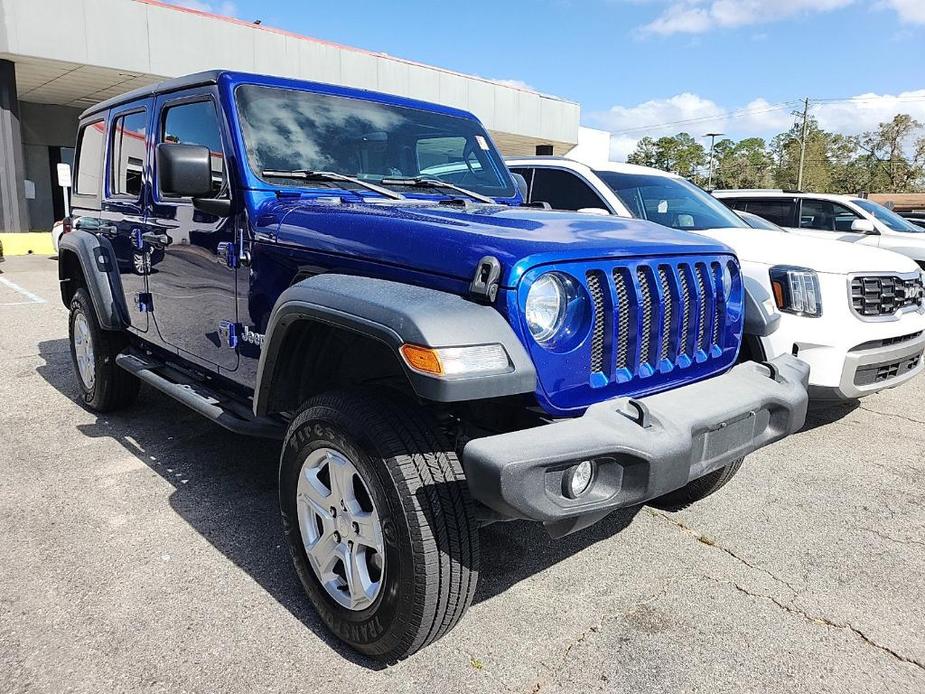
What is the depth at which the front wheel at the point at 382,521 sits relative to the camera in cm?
215

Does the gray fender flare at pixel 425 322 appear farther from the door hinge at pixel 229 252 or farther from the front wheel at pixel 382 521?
the door hinge at pixel 229 252

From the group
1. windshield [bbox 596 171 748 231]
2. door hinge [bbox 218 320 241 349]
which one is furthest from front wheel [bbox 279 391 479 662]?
windshield [bbox 596 171 748 231]

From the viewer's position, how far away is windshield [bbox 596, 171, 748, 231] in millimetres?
6117

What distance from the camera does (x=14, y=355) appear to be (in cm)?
671

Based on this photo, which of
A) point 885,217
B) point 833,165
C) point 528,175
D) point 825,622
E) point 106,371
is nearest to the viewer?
point 825,622

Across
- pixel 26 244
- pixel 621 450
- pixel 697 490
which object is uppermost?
pixel 621 450

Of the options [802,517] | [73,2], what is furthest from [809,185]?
[802,517]

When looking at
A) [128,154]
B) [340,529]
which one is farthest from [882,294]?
[128,154]

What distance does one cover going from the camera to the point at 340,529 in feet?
8.09

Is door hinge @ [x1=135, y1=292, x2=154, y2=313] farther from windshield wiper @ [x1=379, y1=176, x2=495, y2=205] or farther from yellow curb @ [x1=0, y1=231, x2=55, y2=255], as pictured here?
yellow curb @ [x1=0, y1=231, x2=55, y2=255]

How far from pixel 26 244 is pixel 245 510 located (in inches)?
615

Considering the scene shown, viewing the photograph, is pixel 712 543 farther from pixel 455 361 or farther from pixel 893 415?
pixel 893 415

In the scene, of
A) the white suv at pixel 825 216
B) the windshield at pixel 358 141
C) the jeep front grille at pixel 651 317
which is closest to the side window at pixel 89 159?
the windshield at pixel 358 141

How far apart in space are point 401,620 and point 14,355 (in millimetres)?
6105
